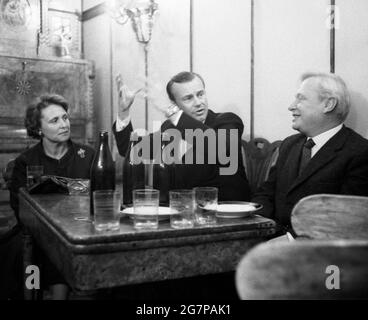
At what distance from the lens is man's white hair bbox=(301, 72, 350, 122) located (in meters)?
2.29

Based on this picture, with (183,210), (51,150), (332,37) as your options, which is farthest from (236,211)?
(51,150)

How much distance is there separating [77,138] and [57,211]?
11.6 ft

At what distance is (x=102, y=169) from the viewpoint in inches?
71.2

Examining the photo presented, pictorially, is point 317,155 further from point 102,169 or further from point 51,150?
point 51,150

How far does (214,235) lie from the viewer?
1465mm

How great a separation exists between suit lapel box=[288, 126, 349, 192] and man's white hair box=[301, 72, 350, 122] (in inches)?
4.8

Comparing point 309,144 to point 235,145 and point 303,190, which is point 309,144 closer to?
point 303,190

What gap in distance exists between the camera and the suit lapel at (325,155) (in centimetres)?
215

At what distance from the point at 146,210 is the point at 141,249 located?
156 millimetres

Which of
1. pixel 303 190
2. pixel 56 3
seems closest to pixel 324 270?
pixel 303 190

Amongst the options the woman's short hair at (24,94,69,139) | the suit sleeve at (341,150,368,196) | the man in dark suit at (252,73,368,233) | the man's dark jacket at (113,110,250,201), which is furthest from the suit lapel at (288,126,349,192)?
the woman's short hair at (24,94,69,139)

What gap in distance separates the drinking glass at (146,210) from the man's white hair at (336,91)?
124 cm

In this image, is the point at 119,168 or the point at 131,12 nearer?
the point at 131,12

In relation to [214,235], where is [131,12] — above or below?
above
